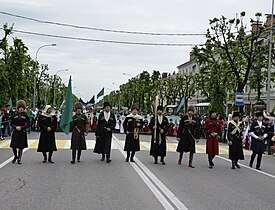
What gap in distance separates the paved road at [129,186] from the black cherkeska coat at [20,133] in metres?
0.57

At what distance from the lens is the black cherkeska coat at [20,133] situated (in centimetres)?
1332

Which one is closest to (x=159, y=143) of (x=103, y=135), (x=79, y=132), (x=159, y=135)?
(x=159, y=135)

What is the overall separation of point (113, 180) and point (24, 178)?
2028mm

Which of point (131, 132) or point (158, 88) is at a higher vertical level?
point (158, 88)

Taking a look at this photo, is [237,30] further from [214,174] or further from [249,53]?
[214,174]

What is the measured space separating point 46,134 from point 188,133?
169 inches

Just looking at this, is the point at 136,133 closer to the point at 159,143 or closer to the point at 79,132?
the point at 159,143

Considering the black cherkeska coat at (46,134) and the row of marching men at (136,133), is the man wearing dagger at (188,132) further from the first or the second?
the black cherkeska coat at (46,134)

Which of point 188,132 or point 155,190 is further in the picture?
point 188,132

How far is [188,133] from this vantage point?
46.8 ft

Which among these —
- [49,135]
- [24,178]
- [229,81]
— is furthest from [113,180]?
[229,81]

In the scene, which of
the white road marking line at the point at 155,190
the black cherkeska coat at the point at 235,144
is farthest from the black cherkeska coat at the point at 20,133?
the black cherkeska coat at the point at 235,144

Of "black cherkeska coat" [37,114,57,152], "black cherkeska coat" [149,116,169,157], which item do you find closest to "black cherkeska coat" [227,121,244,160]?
"black cherkeska coat" [149,116,169,157]

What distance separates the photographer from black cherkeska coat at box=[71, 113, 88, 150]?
1393 cm
